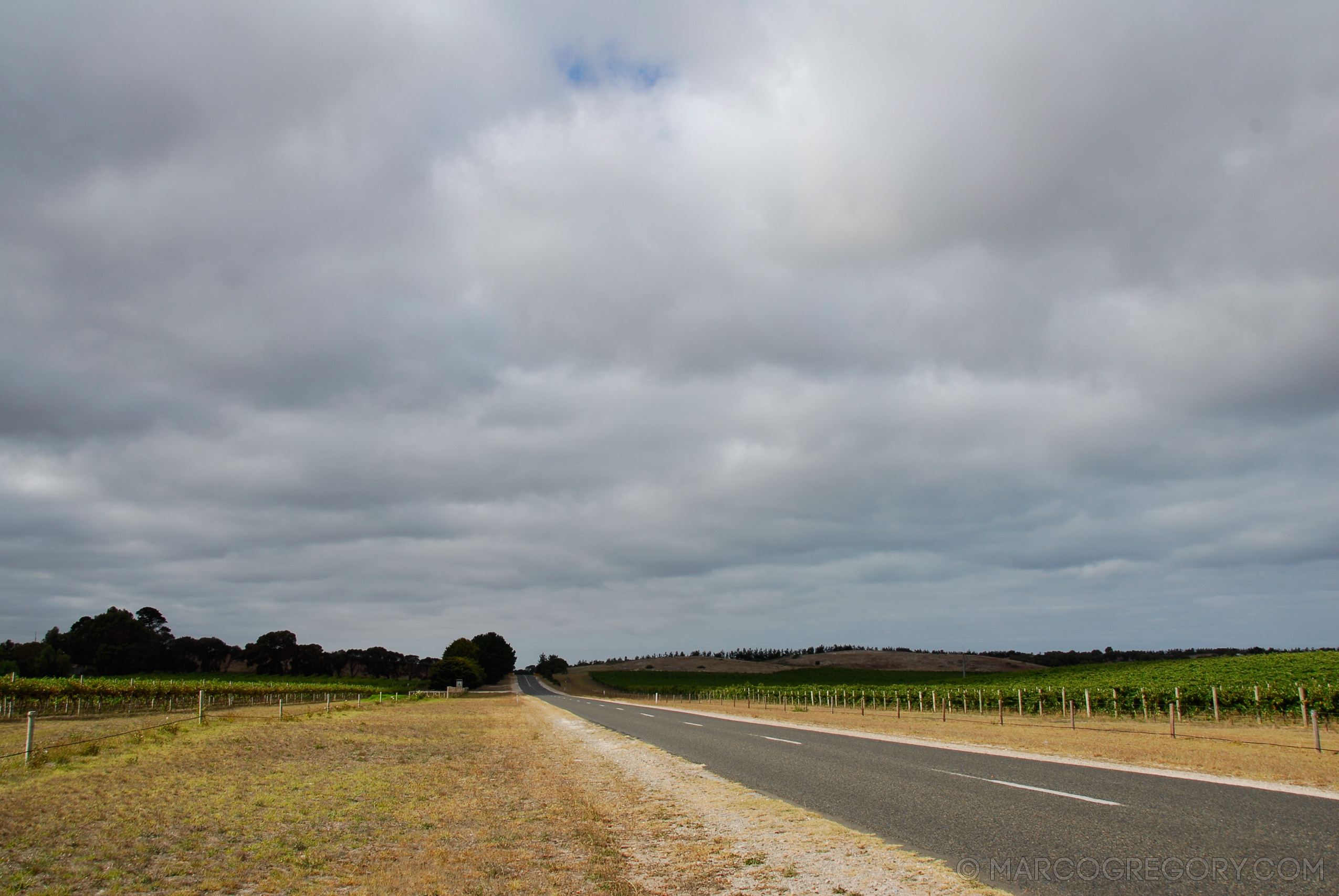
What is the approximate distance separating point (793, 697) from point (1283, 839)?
253 ft

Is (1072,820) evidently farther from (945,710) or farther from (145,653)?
(145,653)

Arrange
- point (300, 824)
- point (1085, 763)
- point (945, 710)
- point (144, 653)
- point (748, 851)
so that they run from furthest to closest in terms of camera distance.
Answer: point (144, 653) < point (945, 710) < point (1085, 763) < point (300, 824) < point (748, 851)

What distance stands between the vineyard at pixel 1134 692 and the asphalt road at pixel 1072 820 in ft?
67.5

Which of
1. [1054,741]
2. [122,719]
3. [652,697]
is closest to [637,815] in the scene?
[1054,741]

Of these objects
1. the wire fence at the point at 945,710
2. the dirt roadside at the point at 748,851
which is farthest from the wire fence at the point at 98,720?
the wire fence at the point at 945,710

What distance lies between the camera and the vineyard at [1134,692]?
41688 mm

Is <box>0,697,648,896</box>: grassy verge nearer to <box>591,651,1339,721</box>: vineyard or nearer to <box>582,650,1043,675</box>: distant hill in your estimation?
<box>591,651,1339,721</box>: vineyard

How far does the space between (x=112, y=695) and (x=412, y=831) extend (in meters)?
64.2

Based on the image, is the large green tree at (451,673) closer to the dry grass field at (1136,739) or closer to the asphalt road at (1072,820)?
Result: the dry grass field at (1136,739)

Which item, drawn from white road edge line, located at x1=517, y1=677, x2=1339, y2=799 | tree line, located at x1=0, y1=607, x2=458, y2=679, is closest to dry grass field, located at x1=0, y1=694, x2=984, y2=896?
white road edge line, located at x1=517, y1=677, x2=1339, y2=799

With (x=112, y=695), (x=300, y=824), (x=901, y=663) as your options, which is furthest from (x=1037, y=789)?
(x=901, y=663)

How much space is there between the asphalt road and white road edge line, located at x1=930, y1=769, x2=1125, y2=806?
0.19ft

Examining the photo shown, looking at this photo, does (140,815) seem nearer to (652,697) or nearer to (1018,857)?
(1018,857)

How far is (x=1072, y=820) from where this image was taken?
1066cm
